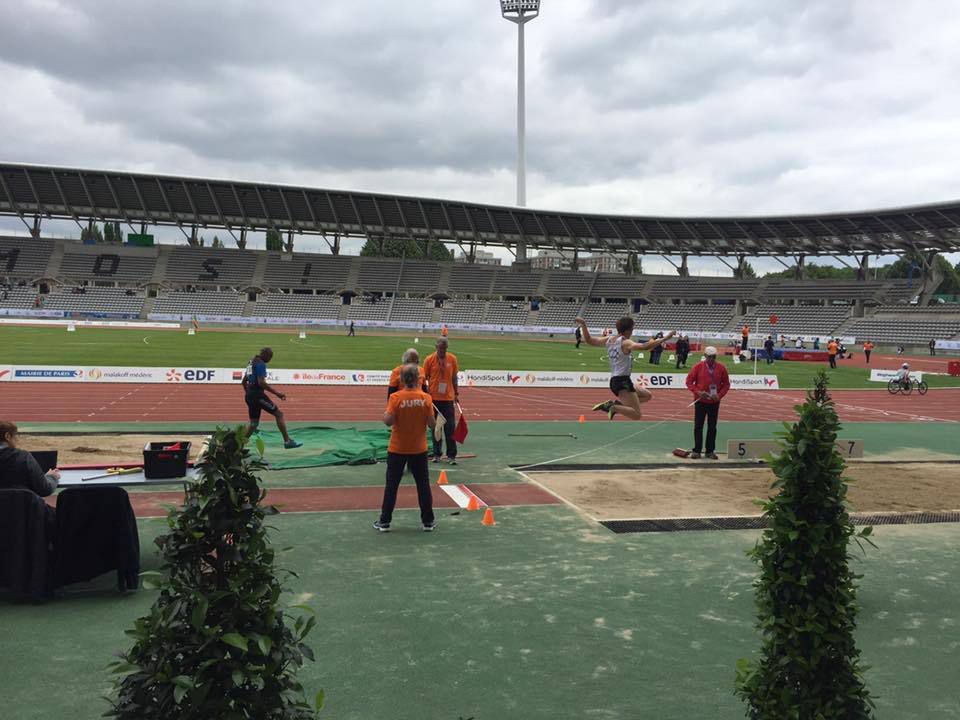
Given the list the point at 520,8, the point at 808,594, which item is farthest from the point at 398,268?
the point at 808,594

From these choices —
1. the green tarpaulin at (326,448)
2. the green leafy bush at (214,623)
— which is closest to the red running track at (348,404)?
the green tarpaulin at (326,448)

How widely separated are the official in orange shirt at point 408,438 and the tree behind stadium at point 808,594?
4851 millimetres

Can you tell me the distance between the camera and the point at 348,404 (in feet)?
72.1

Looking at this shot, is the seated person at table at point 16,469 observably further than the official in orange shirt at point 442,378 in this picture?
No

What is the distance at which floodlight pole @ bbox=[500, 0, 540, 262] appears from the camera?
91938 mm

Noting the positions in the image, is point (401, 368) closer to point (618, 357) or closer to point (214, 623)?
point (618, 357)

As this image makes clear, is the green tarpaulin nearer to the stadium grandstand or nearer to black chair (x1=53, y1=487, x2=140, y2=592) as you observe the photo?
black chair (x1=53, y1=487, x2=140, y2=592)

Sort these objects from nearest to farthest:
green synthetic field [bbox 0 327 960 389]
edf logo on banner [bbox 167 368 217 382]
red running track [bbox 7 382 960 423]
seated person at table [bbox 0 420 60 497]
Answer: seated person at table [bbox 0 420 60 497]
red running track [bbox 7 382 960 423]
edf logo on banner [bbox 167 368 217 382]
green synthetic field [bbox 0 327 960 389]

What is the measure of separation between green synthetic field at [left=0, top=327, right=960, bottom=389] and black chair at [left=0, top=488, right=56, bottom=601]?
26.0 metres

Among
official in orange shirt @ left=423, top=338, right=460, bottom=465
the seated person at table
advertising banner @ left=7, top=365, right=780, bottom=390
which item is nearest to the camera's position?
the seated person at table

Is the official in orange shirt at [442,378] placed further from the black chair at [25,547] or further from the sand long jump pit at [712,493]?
the black chair at [25,547]

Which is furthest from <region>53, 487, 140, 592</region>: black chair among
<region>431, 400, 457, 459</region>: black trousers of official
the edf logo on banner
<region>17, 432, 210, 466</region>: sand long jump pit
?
the edf logo on banner

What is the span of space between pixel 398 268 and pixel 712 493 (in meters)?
81.8

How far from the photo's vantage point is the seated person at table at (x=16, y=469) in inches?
236
